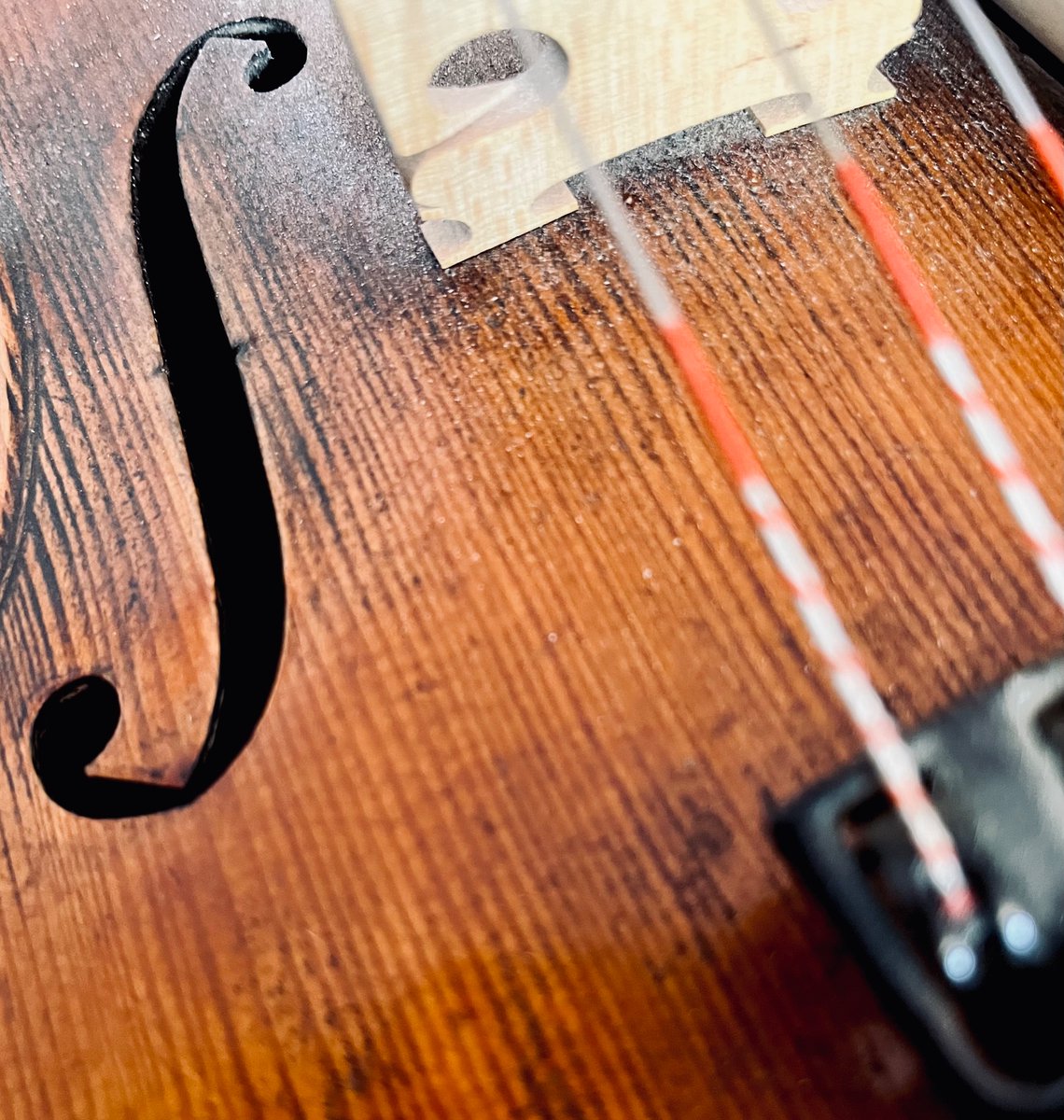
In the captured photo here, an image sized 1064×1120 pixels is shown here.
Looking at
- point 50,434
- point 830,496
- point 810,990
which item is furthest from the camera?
point 50,434

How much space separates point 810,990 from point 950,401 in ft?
1.24

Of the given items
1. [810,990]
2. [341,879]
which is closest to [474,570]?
[341,879]

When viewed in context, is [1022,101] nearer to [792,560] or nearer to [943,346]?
[943,346]

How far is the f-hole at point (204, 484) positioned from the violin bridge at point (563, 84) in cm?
20

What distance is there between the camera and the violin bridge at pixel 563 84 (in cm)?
57

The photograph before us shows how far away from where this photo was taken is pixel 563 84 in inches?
24.5

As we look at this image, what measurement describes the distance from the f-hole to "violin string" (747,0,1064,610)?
0.43 meters

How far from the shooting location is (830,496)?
0.57 meters

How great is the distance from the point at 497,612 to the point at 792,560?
7.4 inches

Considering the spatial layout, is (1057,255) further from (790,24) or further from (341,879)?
(341,879)

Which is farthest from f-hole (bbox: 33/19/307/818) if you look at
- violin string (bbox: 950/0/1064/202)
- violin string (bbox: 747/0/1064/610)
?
violin string (bbox: 950/0/1064/202)

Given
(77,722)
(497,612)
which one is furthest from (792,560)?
(77,722)

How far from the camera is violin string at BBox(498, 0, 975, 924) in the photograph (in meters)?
0.47

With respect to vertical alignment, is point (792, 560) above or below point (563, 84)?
below
